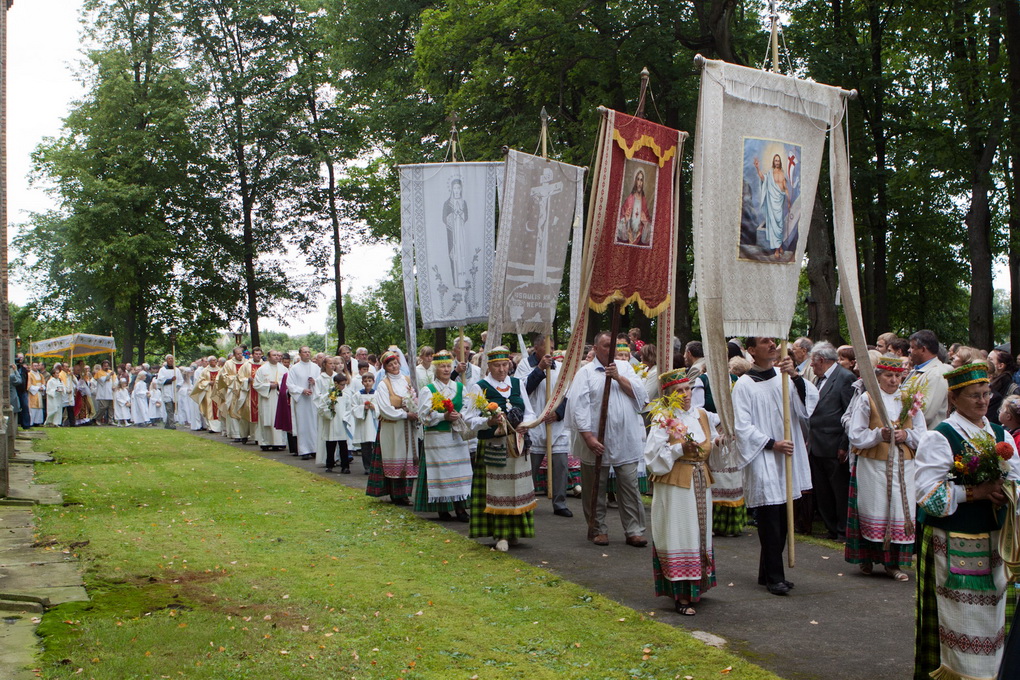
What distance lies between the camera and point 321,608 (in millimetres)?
7293

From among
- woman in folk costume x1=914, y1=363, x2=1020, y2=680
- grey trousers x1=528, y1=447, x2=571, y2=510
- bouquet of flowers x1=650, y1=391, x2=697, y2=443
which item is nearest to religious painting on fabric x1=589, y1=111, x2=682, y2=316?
bouquet of flowers x1=650, y1=391, x2=697, y2=443

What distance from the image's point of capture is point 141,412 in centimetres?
3195

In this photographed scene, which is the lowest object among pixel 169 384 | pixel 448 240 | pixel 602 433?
pixel 602 433

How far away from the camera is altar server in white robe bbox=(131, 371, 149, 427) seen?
31609 millimetres

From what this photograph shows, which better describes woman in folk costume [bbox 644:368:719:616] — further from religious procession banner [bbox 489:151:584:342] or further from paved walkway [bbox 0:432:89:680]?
paved walkway [bbox 0:432:89:680]

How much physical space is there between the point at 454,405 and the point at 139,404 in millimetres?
23849

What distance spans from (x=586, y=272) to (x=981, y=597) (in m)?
4.92

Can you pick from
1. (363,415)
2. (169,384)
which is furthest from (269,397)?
(169,384)

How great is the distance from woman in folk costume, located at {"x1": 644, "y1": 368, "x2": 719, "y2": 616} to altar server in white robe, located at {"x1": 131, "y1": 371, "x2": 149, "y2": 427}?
2704 cm

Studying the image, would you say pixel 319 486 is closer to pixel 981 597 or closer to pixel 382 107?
pixel 981 597

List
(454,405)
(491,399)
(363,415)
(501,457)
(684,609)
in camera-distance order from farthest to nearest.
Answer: (363,415), (454,405), (491,399), (501,457), (684,609)

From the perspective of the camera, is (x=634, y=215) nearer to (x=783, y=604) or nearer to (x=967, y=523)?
(x=783, y=604)

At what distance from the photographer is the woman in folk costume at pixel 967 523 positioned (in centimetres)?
495

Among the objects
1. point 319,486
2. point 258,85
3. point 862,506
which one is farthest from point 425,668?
point 258,85
